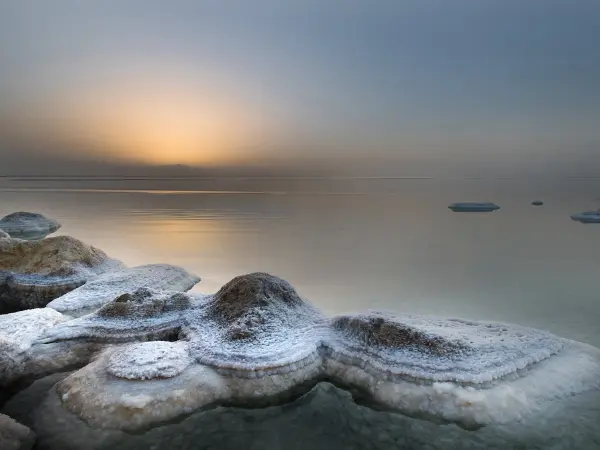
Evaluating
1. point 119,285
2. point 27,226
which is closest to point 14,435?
point 119,285

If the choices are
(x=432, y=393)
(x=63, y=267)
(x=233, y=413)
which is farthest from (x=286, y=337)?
(x=63, y=267)

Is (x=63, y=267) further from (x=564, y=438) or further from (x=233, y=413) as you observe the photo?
(x=564, y=438)

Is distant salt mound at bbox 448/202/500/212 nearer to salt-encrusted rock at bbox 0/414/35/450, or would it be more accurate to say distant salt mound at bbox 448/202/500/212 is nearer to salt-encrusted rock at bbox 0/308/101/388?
salt-encrusted rock at bbox 0/308/101/388

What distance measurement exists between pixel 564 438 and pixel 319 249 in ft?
53.5

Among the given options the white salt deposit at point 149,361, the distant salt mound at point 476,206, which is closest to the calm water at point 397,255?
the distant salt mound at point 476,206

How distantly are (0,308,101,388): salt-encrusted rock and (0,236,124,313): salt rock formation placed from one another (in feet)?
12.3

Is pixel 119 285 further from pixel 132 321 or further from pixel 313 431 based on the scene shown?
pixel 313 431

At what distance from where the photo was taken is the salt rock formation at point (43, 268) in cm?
1283

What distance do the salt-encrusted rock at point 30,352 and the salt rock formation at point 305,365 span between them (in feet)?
0.77

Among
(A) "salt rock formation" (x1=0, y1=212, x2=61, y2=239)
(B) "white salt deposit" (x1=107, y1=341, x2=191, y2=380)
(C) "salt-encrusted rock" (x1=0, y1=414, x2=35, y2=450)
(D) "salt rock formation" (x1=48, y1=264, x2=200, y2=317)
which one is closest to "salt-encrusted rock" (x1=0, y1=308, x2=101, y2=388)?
(B) "white salt deposit" (x1=107, y1=341, x2=191, y2=380)

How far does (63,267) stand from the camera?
13.8 m

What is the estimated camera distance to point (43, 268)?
547 inches

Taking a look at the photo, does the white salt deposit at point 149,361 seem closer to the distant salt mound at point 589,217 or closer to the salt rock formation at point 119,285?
the salt rock formation at point 119,285

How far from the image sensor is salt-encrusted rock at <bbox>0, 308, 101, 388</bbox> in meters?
7.84
